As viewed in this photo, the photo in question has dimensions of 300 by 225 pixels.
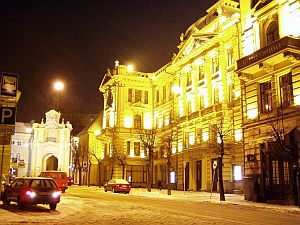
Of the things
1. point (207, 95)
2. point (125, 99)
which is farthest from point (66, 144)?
point (207, 95)

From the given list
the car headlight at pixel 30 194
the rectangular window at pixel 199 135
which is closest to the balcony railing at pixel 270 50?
the rectangular window at pixel 199 135

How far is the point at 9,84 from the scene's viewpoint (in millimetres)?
13641

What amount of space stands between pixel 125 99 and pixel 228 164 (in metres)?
23.9

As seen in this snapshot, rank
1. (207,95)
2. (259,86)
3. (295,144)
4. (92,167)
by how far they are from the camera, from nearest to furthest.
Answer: (295,144) → (259,86) → (207,95) → (92,167)

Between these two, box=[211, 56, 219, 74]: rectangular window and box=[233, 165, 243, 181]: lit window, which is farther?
box=[211, 56, 219, 74]: rectangular window

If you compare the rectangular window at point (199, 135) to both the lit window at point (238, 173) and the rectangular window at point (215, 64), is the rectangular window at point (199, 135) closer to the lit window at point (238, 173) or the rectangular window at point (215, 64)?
the rectangular window at point (215, 64)

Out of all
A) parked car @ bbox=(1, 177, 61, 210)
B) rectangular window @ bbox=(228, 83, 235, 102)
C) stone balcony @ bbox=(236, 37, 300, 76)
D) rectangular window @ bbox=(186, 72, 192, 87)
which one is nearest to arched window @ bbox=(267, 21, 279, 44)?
stone balcony @ bbox=(236, 37, 300, 76)

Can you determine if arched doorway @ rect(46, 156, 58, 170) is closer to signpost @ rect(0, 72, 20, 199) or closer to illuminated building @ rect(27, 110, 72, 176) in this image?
illuminated building @ rect(27, 110, 72, 176)

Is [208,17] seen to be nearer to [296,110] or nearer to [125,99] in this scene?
[125,99]

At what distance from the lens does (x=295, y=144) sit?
23922 millimetres

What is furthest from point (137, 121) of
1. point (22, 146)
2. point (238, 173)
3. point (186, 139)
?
point (22, 146)

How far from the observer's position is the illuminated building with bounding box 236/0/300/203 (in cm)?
2467

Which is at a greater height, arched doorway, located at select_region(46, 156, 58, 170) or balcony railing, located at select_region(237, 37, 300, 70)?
balcony railing, located at select_region(237, 37, 300, 70)

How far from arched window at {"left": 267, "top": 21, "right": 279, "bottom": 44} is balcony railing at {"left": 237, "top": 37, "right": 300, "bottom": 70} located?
2.10m
